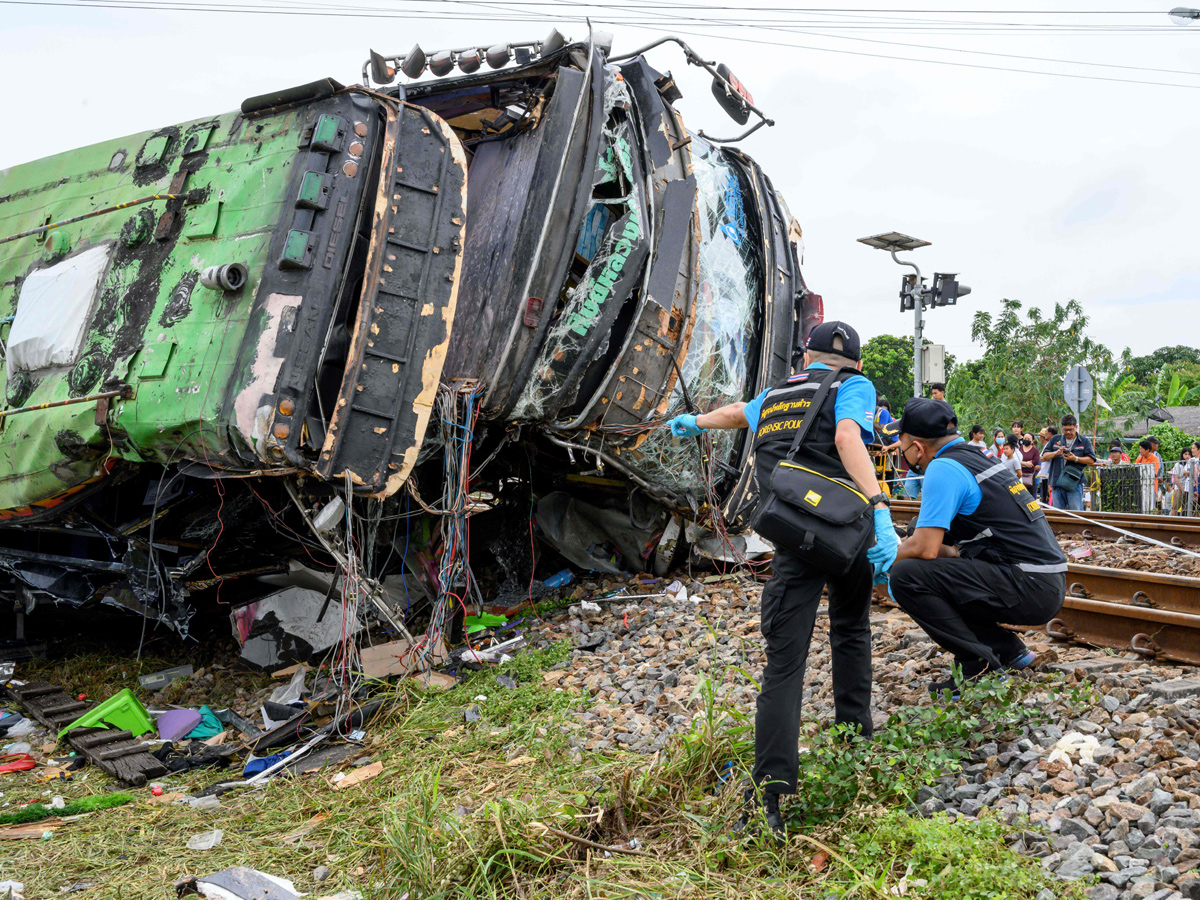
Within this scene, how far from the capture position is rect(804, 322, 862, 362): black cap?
3.37 meters

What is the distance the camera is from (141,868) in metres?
3.49

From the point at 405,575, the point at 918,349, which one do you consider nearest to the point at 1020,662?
the point at 405,575

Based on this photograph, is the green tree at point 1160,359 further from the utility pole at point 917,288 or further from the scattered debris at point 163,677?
the scattered debris at point 163,677

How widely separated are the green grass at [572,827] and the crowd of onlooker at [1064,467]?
575 cm

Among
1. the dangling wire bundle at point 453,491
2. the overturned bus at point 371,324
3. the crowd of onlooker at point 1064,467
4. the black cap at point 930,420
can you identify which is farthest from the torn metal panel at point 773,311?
the black cap at point 930,420

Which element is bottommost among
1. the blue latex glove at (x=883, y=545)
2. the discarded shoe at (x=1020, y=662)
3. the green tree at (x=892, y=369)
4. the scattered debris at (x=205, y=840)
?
the scattered debris at (x=205, y=840)

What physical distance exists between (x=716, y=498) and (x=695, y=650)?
1.97m

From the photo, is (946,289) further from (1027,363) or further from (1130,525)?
(1027,363)

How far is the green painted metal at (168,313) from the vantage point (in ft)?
15.7

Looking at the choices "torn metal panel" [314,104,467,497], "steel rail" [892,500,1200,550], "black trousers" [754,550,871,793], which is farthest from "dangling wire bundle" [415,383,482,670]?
"steel rail" [892,500,1200,550]

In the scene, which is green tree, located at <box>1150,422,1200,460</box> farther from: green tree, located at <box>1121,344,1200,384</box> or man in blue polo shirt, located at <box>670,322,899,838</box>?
green tree, located at <box>1121,344,1200,384</box>

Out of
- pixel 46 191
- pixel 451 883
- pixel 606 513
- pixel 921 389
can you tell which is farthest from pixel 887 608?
pixel 921 389

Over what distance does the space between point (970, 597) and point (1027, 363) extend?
1152 inches

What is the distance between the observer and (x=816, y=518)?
9.89ft
